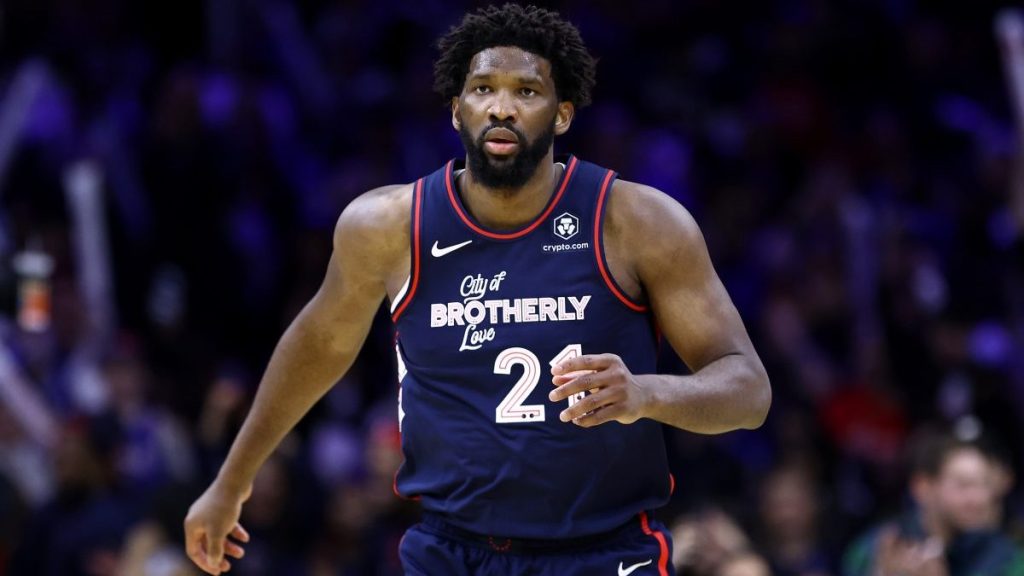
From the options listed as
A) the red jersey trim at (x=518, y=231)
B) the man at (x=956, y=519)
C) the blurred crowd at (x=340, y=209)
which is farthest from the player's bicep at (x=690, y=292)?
the blurred crowd at (x=340, y=209)

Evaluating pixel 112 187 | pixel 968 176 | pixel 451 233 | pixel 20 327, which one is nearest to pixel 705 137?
pixel 968 176

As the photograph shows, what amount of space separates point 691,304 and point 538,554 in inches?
35.0

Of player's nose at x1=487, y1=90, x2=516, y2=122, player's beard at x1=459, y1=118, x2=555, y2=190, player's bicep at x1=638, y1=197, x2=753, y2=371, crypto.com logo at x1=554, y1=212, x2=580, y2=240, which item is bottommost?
player's bicep at x1=638, y1=197, x2=753, y2=371

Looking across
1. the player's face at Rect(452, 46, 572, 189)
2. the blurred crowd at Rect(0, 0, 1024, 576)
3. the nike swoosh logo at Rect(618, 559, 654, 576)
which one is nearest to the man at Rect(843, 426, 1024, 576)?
the blurred crowd at Rect(0, 0, 1024, 576)

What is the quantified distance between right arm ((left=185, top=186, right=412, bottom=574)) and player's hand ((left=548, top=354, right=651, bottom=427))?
1.12m

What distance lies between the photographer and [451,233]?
17.7 ft

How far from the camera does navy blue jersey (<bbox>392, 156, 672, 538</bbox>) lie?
5.16m

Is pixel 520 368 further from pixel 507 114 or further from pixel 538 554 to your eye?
pixel 507 114

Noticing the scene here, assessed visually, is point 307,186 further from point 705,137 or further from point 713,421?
point 713,421

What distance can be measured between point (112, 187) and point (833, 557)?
6.04 metres

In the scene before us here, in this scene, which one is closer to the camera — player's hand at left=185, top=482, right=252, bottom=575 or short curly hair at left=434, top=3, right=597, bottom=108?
short curly hair at left=434, top=3, right=597, bottom=108

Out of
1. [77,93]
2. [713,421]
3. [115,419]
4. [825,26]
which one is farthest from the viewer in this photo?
[825,26]

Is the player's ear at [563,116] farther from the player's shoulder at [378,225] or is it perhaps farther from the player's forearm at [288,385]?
the player's forearm at [288,385]

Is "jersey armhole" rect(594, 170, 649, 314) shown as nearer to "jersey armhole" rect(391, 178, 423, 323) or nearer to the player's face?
the player's face
